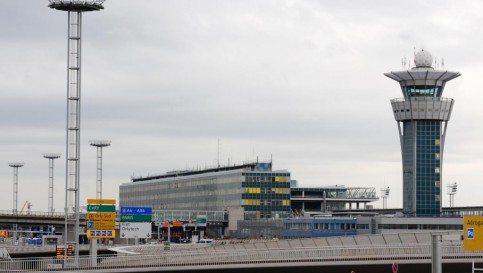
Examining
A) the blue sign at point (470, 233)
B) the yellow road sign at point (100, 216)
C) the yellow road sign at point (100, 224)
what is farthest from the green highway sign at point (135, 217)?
the blue sign at point (470, 233)

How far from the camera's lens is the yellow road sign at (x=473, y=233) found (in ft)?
289

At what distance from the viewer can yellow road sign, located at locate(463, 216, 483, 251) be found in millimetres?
88125

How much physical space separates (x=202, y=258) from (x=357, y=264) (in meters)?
14.5

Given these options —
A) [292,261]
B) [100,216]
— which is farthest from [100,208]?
[292,261]

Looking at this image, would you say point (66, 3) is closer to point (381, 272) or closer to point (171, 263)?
point (171, 263)

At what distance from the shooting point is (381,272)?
107 meters

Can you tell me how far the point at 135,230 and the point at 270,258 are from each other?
→ 80722 millimetres

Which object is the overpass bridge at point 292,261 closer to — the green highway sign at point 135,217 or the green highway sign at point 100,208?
the green highway sign at point 100,208

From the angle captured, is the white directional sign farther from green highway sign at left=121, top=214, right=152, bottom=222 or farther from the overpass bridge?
the overpass bridge

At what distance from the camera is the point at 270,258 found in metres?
101

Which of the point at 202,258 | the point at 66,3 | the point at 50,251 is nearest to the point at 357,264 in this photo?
the point at 202,258

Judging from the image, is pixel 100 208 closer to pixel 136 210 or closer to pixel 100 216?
pixel 100 216

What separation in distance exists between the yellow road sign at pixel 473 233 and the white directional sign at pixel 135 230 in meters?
95.8

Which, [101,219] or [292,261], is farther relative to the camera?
[101,219]
